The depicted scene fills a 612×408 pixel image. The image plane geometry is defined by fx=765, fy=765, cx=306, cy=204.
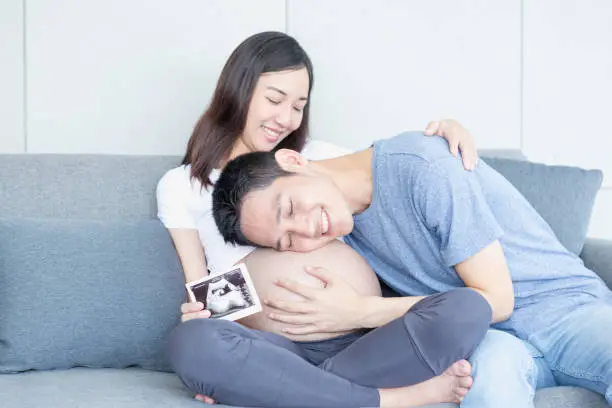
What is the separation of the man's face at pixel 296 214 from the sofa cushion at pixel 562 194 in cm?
70

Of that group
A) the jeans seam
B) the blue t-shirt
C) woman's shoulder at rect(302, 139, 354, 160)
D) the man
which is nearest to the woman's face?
woman's shoulder at rect(302, 139, 354, 160)

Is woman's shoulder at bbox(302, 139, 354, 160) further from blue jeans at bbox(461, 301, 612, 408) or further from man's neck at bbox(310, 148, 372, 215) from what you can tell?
blue jeans at bbox(461, 301, 612, 408)

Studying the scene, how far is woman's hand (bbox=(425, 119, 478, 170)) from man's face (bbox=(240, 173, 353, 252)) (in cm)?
33

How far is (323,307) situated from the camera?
1.98 m

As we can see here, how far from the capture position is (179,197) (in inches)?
95.1

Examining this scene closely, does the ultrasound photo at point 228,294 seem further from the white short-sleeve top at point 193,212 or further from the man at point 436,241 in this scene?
the white short-sleeve top at point 193,212

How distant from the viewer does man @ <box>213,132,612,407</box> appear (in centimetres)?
188

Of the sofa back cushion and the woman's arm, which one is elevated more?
the sofa back cushion

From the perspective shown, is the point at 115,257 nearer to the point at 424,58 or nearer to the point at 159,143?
the point at 159,143

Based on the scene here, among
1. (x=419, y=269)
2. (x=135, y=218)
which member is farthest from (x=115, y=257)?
(x=419, y=269)

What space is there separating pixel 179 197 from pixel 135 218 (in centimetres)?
17

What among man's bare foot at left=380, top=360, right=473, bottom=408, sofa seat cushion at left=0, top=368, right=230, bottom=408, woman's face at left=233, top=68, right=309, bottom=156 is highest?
woman's face at left=233, top=68, right=309, bottom=156

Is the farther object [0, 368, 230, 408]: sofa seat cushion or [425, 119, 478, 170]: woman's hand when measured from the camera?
[425, 119, 478, 170]: woman's hand

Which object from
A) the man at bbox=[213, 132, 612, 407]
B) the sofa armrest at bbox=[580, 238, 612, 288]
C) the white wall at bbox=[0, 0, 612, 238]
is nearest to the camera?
the man at bbox=[213, 132, 612, 407]
